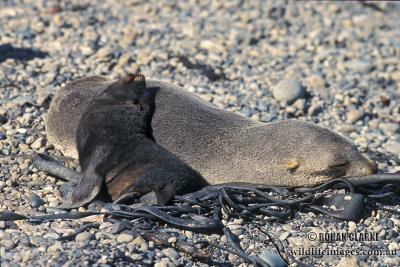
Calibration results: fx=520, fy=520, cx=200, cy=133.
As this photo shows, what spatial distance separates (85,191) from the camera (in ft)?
16.9

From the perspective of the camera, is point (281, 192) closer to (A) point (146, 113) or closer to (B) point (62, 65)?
(A) point (146, 113)

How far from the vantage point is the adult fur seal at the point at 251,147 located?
5.35m

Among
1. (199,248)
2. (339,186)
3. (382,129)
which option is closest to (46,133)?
(199,248)

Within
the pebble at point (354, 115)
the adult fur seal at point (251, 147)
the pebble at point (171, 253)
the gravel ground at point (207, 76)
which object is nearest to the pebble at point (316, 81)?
the gravel ground at point (207, 76)

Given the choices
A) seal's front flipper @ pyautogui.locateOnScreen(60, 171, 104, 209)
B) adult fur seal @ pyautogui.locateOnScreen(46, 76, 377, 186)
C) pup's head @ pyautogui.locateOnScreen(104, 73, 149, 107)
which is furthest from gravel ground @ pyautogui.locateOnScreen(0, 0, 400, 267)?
pup's head @ pyautogui.locateOnScreen(104, 73, 149, 107)

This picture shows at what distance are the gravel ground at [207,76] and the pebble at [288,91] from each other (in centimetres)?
2

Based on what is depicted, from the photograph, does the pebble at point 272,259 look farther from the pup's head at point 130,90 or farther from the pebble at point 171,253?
the pup's head at point 130,90

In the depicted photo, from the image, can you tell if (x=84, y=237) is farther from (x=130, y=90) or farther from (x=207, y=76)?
(x=207, y=76)

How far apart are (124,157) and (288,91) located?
125 inches

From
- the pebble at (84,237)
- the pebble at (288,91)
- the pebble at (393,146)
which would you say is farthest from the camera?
the pebble at (288,91)

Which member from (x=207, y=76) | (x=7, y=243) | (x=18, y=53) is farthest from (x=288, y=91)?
(x=7, y=243)

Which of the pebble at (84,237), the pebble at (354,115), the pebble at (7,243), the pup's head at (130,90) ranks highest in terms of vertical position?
the pup's head at (130,90)

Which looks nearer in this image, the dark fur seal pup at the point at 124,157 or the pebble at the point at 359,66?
the dark fur seal pup at the point at 124,157

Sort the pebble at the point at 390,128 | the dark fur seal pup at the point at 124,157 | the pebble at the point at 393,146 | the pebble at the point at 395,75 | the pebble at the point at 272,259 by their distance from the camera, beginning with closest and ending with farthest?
the pebble at the point at 272,259, the dark fur seal pup at the point at 124,157, the pebble at the point at 393,146, the pebble at the point at 390,128, the pebble at the point at 395,75
